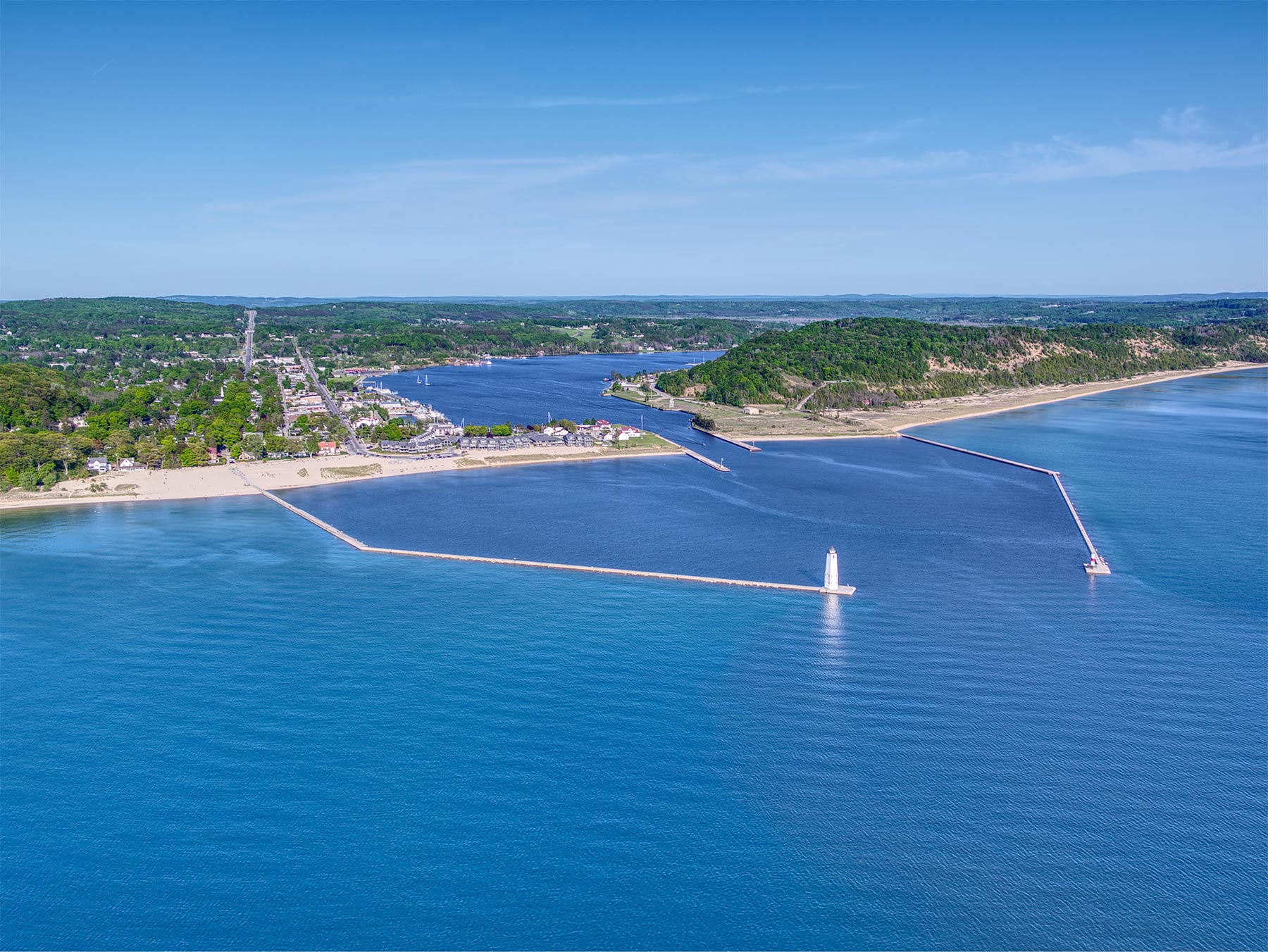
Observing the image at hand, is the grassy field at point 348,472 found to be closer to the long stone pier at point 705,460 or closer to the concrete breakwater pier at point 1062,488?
the long stone pier at point 705,460

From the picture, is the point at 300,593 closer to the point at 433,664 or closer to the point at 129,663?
the point at 129,663

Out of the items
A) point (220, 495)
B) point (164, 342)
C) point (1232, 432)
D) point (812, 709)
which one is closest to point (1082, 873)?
point (812, 709)

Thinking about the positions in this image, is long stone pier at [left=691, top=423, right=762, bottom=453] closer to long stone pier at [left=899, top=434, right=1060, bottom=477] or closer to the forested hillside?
long stone pier at [left=899, top=434, right=1060, bottom=477]

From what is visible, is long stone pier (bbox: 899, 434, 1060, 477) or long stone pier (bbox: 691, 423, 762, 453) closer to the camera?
long stone pier (bbox: 899, 434, 1060, 477)

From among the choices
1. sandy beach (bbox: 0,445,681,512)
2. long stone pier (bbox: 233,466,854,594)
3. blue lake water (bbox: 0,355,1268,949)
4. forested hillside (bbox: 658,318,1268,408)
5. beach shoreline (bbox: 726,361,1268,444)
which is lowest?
blue lake water (bbox: 0,355,1268,949)

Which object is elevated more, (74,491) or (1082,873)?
(74,491)

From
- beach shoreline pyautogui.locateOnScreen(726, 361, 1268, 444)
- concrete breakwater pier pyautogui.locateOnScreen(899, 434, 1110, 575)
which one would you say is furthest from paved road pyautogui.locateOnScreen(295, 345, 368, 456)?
concrete breakwater pier pyautogui.locateOnScreen(899, 434, 1110, 575)

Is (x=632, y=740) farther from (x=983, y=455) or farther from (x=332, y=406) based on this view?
(x=332, y=406)
